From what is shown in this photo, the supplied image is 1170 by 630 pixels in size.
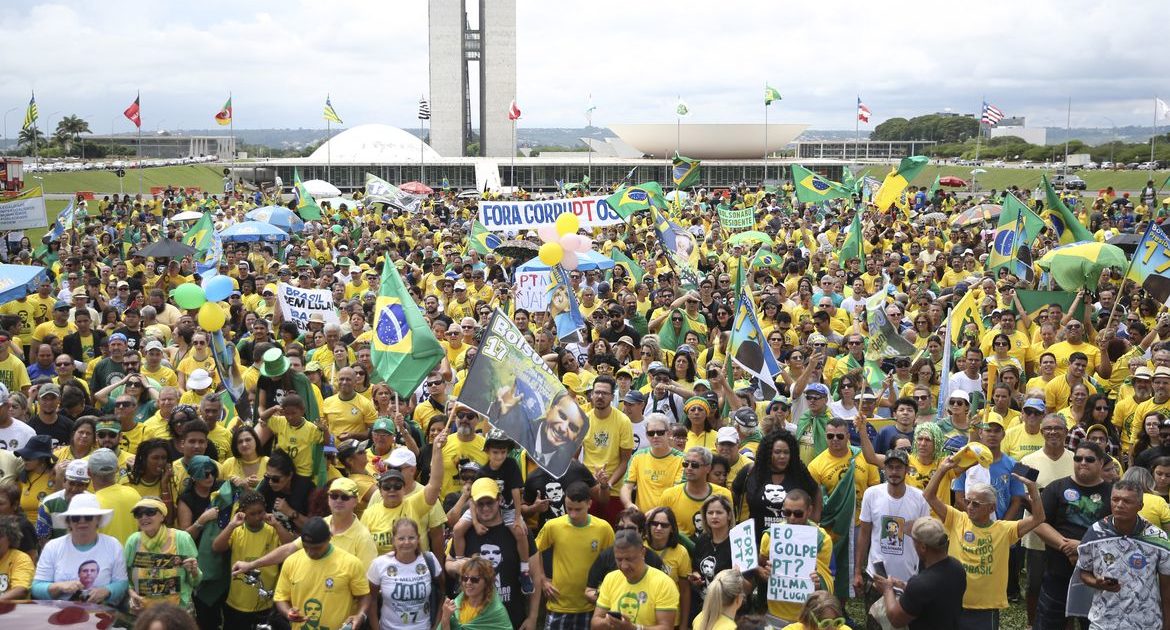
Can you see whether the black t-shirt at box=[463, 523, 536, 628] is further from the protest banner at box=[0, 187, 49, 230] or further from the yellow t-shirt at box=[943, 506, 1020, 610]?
the protest banner at box=[0, 187, 49, 230]

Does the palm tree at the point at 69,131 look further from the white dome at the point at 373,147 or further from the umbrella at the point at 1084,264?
the umbrella at the point at 1084,264

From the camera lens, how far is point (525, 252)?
61.7ft

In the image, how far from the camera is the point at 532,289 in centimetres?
1343

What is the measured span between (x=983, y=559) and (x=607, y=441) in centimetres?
256

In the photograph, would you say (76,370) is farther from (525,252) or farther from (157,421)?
(525,252)

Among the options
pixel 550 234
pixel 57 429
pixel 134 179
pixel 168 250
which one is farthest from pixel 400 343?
pixel 134 179

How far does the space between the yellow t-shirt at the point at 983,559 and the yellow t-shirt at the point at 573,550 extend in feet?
6.54

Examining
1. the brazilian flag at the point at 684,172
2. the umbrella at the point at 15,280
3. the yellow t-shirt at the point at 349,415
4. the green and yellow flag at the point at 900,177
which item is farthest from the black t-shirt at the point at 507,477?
the brazilian flag at the point at 684,172

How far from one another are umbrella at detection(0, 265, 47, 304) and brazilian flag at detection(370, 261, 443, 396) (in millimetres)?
5143

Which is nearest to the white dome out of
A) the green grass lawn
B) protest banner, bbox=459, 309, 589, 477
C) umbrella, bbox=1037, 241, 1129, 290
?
the green grass lawn

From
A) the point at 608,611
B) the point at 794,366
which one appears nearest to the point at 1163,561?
the point at 608,611

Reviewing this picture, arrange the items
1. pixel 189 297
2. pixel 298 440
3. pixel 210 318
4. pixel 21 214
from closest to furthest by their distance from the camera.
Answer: pixel 298 440
pixel 210 318
pixel 189 297
pixel 21 214

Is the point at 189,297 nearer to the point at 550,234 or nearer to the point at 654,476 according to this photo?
the point at 550,234

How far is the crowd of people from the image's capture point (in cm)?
594
